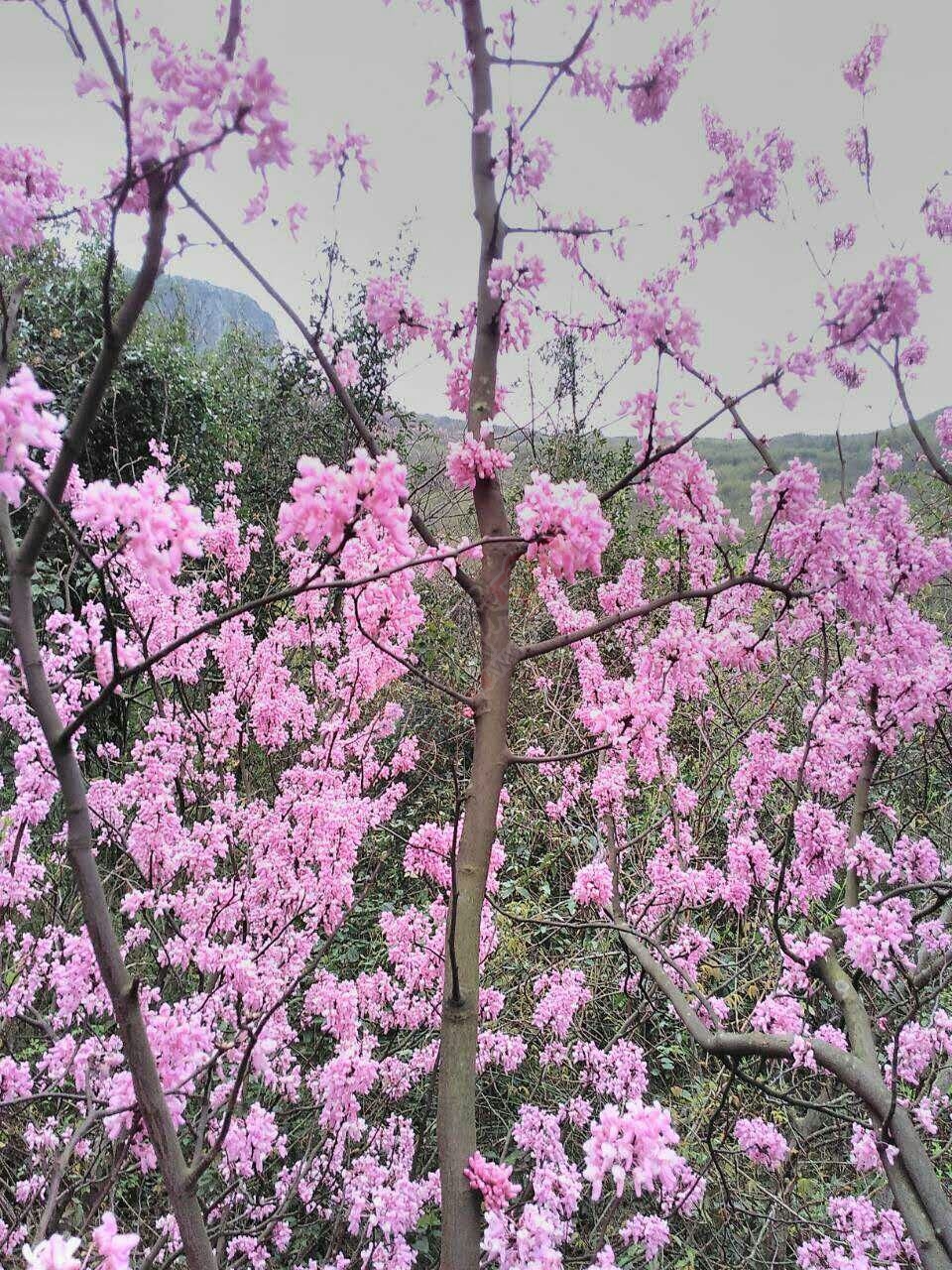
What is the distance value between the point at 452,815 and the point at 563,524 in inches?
68.8

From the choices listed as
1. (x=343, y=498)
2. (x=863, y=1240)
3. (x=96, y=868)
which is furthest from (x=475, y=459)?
(x=863, y=1240)

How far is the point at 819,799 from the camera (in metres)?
3.52

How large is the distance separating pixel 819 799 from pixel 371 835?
349 centimetres

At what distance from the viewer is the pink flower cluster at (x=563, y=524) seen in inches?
62.5

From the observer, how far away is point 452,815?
3.01m

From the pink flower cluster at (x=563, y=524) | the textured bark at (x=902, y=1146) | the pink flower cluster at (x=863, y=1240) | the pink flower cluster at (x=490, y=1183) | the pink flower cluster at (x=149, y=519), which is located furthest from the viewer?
the pink flower cluster at (x=863, y=1240)

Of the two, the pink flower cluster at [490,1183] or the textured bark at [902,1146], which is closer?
the pink flower cluster at [490,1183]

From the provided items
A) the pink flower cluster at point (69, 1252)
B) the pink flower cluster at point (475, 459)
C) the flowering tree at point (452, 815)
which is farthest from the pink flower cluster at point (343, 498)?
the pink flower cluster at point (69, 1252)

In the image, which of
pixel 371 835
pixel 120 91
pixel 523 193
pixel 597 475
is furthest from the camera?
pixel 597 475

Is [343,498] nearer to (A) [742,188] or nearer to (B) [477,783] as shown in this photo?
(B) [477,783]

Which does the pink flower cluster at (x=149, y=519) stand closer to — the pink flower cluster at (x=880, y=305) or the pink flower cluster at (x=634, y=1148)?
the pink flower cluster at (x=634, y=1148)

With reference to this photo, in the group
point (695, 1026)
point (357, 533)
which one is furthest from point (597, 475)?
point (357, 533)

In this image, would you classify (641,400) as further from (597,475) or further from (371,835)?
(597,475)

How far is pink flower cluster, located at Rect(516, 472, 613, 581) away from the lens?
1.59m
